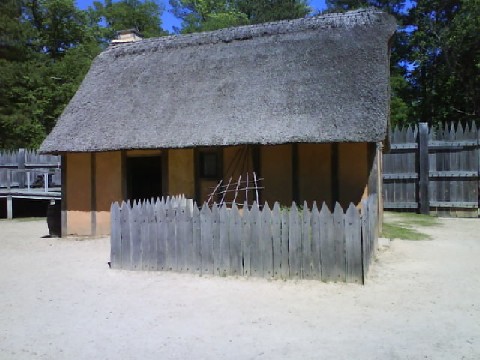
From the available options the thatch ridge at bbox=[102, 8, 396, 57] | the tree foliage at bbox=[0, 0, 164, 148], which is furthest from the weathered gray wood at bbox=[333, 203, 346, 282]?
the tree foliage at bbox=[0, 0, 164, 148]

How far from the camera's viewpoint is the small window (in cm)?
1198

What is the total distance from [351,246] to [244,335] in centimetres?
256

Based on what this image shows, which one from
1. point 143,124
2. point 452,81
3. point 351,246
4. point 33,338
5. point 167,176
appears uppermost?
point 452,81

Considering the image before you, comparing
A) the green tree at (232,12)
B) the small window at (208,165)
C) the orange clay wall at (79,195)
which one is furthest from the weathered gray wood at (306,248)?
the green tree at (232,12)

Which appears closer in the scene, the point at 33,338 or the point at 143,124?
the point at 33,338

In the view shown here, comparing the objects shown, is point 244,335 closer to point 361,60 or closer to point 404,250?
point 404,250

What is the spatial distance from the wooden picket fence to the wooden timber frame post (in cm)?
804

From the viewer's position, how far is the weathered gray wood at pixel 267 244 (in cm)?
745

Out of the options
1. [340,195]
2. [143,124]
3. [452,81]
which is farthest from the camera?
[452,81]

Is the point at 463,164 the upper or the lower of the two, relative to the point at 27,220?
upper

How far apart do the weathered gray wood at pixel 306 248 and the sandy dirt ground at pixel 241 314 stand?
0.26 metres

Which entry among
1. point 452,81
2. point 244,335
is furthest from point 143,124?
point 452,81

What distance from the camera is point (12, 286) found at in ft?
25.2

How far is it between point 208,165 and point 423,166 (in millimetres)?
7496
